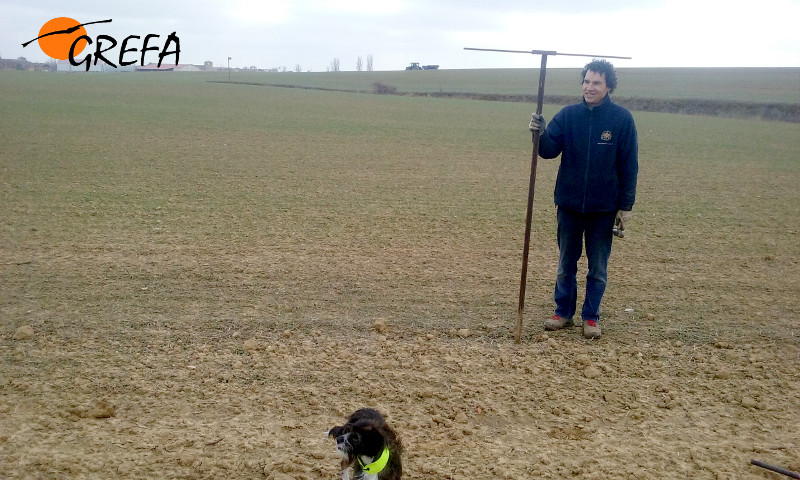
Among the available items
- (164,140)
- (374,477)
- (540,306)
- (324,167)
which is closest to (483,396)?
(374,477)

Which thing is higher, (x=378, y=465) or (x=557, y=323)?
(x=378, y=465)

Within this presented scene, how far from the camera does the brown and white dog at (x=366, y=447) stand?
8.81 ft

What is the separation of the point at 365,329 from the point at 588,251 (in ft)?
6.06

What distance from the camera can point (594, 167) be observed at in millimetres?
4758

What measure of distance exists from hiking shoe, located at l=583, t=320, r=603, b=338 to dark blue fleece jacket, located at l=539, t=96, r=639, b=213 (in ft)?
2.94

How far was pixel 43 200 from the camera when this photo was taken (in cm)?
936

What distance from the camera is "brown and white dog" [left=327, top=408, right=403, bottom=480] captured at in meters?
2.69

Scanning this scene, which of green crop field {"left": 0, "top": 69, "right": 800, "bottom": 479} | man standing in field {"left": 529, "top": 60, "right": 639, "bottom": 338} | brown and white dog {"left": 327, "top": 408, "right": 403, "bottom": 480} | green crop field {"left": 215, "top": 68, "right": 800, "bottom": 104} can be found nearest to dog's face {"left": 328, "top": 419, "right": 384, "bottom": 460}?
brown and white dog {"left": 327, "top": 408, "right": 403, "bottom": 480}

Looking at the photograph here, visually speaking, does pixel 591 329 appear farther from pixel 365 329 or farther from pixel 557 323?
pixel 365 329

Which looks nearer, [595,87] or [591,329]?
[595,87]

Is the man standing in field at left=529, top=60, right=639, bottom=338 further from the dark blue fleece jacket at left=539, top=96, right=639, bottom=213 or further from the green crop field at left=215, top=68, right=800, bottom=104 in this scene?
the green crop field at left=215, top=68, right=800, bottom=104

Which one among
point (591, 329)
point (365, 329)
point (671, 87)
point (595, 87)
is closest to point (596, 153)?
point (595, 87)

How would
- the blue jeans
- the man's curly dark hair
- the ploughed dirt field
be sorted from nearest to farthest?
1. the ploughed dirt field
2. the man's curly dark hair
3. the blue jeans

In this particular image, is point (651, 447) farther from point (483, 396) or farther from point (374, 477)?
point (374, 477)
